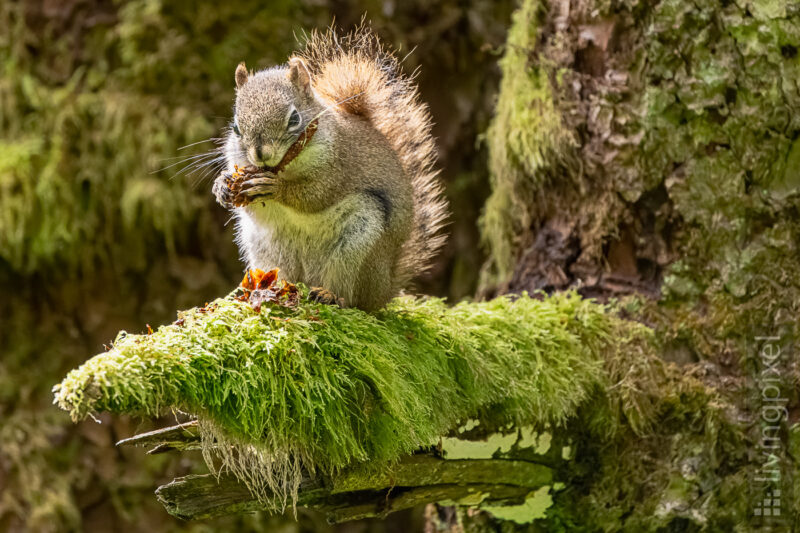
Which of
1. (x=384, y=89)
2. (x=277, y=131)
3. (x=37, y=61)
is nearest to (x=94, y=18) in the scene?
(x=37, y=61)

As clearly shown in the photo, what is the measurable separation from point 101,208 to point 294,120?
6.50 feet

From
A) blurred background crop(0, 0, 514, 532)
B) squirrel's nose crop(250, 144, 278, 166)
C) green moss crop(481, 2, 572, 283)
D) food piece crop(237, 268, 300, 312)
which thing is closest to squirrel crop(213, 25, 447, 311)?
squirrel's nose crop(250, 144, 278, 166)

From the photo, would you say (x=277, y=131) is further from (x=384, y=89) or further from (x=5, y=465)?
(x=5, y=465)

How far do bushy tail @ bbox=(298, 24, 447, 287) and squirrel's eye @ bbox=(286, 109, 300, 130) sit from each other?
0.96 ft

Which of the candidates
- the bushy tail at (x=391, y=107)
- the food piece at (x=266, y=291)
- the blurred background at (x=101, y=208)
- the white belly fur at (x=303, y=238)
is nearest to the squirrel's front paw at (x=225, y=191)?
the white belly fur at (x=303, y=238)

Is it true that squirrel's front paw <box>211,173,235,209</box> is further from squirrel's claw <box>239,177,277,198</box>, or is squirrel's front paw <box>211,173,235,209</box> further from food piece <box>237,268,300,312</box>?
food piece <box>237,268,300,312</box>

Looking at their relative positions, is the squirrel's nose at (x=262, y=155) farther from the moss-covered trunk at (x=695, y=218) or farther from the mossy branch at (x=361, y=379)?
the moss-covered trunk at (x=695, y=218)

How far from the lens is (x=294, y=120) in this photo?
2.37 metres

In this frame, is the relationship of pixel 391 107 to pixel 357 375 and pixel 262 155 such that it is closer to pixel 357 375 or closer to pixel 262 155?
pixel 262 155

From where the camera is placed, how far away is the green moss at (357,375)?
70.4 inches

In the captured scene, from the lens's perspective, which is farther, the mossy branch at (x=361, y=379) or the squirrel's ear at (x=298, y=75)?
the squirrel's ear at (x=298, y=75)

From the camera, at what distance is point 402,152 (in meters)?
2.81

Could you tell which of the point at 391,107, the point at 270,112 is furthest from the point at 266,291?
the point at 391,107

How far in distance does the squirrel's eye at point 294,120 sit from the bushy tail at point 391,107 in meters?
0.29
